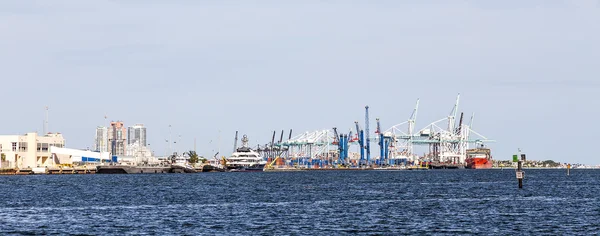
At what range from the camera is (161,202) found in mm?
101750

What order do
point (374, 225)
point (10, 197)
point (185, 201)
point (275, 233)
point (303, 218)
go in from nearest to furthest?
point (275, 233) < point (374, 225) < point (303, 218) < point (185, 201) < point (10, 197)

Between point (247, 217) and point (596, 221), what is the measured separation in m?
26.7

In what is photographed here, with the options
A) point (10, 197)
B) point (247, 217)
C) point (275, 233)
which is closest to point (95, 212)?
point (247, 217)

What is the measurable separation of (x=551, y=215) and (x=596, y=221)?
6711 mm

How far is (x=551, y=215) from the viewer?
79.4 meters

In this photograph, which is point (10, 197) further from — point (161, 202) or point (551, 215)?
point (551, 215)

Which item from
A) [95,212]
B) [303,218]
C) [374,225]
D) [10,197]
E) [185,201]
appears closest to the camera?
[374,225]

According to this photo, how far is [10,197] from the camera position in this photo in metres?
115

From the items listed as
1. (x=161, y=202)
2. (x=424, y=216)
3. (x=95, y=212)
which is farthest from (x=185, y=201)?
(x=424, y=216)

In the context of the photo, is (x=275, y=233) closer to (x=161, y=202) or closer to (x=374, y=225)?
(x=374, y=225)

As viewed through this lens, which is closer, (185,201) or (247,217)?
(247,217)

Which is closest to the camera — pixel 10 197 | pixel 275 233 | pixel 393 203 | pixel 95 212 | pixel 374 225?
pixel 275 233

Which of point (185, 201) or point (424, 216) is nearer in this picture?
point (424, 216)

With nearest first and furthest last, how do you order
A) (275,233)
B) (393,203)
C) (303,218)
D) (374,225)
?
1. (275,233)
2. (374,225)
3. (303,218)
4. (393,203)
